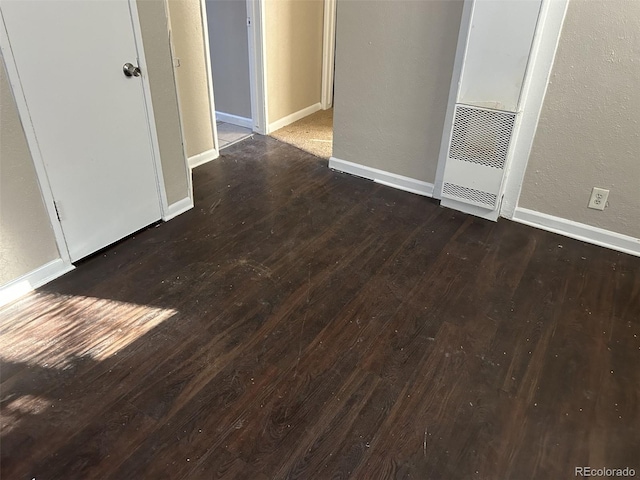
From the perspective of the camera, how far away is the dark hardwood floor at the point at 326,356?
64.1 inches

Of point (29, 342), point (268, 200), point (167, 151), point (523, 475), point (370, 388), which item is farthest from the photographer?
point (268, 200)

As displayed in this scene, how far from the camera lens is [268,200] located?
325 centimetres

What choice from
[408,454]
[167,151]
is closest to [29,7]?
[167,151]

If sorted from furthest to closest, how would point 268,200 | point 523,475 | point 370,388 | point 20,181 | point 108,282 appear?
1. point 268,200
2. point 108,282
3. point 20,181
4. point 370,388
5. point 523,475

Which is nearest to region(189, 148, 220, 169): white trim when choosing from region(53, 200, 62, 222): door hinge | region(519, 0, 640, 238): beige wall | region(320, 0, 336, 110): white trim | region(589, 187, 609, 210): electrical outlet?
region(53, 200, 62, 222): door hinge

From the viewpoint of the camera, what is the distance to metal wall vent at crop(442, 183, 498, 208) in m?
2.99

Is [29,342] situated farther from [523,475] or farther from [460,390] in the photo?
[523,475]

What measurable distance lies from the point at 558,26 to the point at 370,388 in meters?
2.14

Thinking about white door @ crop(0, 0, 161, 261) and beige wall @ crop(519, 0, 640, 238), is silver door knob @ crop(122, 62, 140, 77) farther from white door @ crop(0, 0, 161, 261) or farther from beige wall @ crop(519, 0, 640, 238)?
beige wall @ crop(519, 0, 640, 238)

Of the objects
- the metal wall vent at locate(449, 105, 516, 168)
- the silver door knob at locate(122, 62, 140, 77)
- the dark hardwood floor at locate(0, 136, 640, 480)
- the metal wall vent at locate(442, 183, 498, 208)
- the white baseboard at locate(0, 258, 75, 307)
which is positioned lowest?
the dark hardwood floor at locate(0, 136, 640, 480)

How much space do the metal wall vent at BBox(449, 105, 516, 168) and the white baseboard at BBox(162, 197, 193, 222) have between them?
1742 mm

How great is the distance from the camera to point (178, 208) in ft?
9.98

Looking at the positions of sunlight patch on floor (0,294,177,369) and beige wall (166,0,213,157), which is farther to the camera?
beige wall (166,0,213,157)

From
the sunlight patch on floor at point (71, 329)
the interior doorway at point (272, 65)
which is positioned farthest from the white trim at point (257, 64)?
the sunlight patch on floor at point (71, 329)
